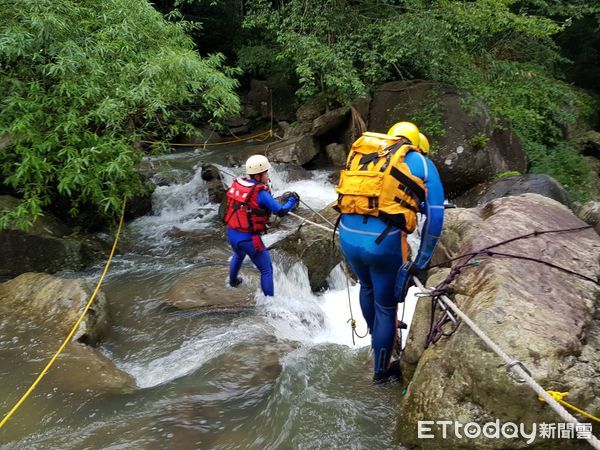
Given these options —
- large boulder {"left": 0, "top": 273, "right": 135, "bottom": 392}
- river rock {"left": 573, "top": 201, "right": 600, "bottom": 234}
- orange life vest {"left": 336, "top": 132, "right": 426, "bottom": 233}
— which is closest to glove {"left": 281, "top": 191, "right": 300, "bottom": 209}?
orange life vest {"left": 336, "top": 132, "right": 426, "bottom": 233}

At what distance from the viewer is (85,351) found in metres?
4.50

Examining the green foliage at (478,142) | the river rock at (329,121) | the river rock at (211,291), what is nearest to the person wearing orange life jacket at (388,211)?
the river rock at (211,291)

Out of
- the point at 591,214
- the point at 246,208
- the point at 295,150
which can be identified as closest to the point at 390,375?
the point at 246,208

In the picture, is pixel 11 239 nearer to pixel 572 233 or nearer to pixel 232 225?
pixel 232 225

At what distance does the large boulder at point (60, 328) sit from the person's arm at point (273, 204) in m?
2.28

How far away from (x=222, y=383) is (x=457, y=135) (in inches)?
331

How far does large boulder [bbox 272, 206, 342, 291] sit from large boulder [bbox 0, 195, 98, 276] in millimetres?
3309

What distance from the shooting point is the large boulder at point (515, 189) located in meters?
8.49

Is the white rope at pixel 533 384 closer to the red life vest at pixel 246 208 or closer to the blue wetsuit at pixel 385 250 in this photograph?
the blue wetsuit at pixel 385 250

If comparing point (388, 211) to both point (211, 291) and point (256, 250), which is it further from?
point (211, 291)

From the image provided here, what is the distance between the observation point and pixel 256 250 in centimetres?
564

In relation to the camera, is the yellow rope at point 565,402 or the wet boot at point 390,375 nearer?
the yellow rope at point 565,402

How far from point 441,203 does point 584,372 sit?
54.4 inches

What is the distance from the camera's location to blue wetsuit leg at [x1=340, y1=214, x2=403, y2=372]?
338 cm
